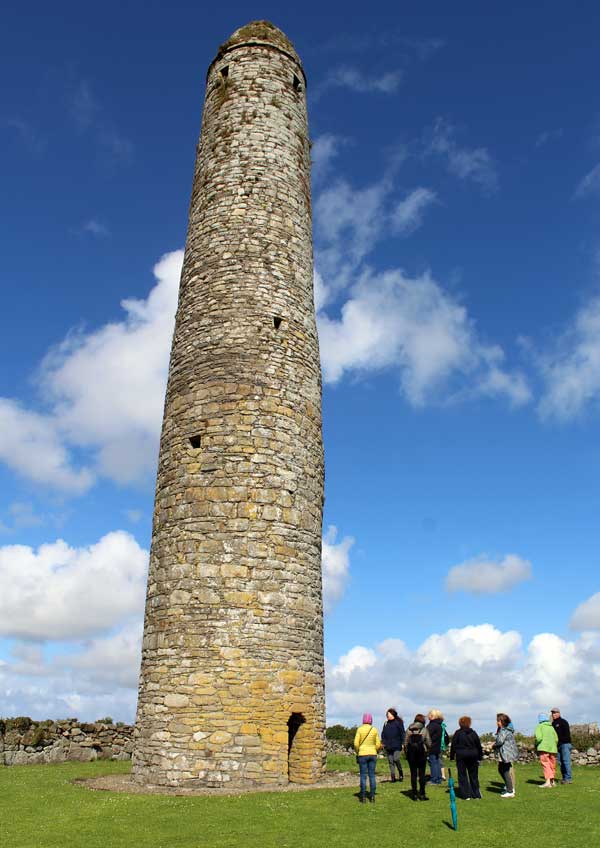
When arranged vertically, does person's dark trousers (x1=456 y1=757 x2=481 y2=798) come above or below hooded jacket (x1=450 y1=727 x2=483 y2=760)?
below

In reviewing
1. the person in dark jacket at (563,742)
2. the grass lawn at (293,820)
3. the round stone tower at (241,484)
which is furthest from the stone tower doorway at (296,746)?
the person in dark jacket at (563,742)

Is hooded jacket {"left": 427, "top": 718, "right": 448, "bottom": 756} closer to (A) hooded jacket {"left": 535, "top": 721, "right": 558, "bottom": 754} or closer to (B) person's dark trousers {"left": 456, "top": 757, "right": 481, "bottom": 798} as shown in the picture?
(B) person's dark trousers {"left": 456, "top": 757, "right": 481, "bottom": 798}

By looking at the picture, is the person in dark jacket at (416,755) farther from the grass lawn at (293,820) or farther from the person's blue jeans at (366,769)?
the person's blue jeans at (366,769)

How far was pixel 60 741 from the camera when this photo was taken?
18828mm

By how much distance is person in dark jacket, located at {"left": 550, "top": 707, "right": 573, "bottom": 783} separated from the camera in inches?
537

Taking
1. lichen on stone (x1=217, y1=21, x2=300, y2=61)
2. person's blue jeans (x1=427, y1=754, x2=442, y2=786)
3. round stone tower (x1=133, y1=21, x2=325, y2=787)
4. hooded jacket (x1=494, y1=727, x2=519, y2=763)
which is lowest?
person's blue jeans (x1=427, y1=754, x2=442, y2=786)

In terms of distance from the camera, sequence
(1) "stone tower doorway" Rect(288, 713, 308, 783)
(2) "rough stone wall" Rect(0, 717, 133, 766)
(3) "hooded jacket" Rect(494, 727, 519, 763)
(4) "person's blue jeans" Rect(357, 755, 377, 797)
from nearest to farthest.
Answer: (4) "person's blue jeans" Rect(357, 755, 377, 797), (3) "hooded jacket" Rect(494, 727, 519, 763), (1) "stone tower doorway" Rect(288, 713, 308, 783), (2) "rough stone wall" Rect(0, 717, 133, 766)

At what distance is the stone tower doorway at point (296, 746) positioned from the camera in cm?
1314

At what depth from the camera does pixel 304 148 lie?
60.6ft

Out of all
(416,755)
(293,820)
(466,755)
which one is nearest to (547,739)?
(466,755)

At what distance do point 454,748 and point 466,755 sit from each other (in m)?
0.21

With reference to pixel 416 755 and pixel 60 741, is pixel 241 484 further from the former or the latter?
pixel 60 741

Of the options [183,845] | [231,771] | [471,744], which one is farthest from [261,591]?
[183,845]

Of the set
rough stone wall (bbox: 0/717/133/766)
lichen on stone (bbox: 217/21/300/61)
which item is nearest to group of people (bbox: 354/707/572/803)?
rough stone wall (bbox: 0/717/133/766)
